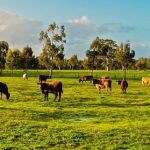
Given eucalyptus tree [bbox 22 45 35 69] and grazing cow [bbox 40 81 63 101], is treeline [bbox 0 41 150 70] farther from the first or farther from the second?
grazing cow [bbox 40 81 63 101]

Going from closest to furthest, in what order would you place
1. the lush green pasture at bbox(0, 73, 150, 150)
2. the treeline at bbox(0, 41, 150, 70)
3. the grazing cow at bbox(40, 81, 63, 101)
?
the lush green pasture at bbox(0, 73, 150, 150), the grazing cow at bbox(40, 81, 63, 101), the treeline at bbox(0, 41, 150, 70)

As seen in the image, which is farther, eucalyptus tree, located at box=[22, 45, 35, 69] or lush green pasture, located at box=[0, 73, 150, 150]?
eucalyptus tree, located at box=[22, 45, 35, 69]

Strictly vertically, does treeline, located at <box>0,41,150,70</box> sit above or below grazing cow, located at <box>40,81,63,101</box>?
above

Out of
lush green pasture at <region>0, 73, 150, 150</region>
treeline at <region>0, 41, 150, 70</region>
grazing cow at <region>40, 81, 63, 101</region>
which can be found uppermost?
treeline at <region>0, 41, 150, 70</region>

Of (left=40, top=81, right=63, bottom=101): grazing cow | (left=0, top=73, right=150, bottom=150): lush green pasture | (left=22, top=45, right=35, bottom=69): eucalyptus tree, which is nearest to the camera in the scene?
(left=0, top=73, right=150, bottom=150): lush green pasture

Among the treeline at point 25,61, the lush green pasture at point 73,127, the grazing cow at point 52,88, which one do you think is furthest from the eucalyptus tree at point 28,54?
the lush green pasture at point 73,127

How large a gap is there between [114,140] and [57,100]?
57.3ft

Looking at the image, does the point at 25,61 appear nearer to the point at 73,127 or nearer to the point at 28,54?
the point at 28,54

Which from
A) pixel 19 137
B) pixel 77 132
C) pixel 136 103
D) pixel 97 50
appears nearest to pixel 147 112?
pixel 136 103

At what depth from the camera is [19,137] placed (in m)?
17.9

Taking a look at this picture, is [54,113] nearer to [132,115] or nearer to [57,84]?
[132,115]

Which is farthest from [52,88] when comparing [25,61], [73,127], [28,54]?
[28,54]

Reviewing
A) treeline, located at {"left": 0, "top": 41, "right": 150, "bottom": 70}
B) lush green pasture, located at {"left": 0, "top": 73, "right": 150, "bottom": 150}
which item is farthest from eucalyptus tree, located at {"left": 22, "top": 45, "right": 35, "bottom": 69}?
lush green pasture, located at {"left": 0, "top": 73, "right": 150, "bottom": 150}

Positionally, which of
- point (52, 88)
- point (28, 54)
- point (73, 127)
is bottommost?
point (73, 127)
